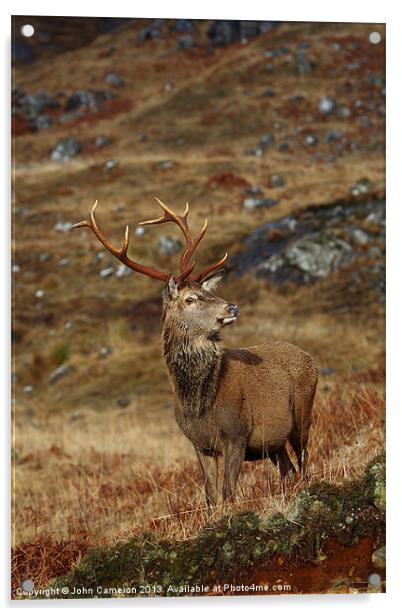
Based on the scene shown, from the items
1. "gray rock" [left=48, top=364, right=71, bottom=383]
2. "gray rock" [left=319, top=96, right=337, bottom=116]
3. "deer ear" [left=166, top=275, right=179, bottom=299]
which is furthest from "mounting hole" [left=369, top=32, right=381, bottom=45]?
"gray rock" [left=48, top=364, right=71, bottom=383]

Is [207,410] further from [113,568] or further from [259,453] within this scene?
[113,568]

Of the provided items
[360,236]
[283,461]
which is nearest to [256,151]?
[360,236]

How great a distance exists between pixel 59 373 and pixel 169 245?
3405mm

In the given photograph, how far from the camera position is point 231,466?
25.3ft

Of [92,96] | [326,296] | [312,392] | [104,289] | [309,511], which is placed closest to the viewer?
[309,511]

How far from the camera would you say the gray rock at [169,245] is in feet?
62.4

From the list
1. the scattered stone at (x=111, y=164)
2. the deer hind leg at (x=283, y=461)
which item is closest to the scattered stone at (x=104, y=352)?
the scattered stone at (x=111, y=164)

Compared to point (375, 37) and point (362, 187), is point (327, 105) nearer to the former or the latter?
point (362, 187)

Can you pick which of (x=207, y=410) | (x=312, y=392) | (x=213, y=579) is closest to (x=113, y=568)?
(x=213, y=579)

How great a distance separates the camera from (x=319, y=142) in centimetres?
1941

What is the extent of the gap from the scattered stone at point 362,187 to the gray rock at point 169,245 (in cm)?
306

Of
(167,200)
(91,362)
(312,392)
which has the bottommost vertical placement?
(91,362)

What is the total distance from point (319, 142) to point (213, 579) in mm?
12654

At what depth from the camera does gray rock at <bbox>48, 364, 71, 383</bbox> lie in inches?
663
